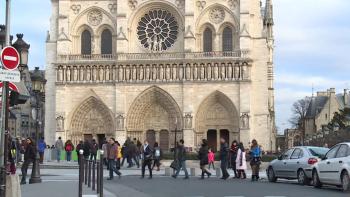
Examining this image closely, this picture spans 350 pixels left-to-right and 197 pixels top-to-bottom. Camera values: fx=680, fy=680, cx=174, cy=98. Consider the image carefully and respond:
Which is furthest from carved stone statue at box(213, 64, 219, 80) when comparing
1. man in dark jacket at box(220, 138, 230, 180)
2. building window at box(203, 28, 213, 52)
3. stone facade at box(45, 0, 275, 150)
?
man in dark jacket at box(220, 138, 230, 180)

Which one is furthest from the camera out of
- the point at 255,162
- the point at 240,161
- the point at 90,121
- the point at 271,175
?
the point at 90,121

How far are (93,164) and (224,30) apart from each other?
40.3 meters

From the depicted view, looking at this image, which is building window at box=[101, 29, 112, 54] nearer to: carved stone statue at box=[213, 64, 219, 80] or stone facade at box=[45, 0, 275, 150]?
stone facade at box=[45, 0, 275, 150]

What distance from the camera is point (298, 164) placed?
2292cm

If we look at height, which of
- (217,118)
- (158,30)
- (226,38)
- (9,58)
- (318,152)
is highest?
(158,30)

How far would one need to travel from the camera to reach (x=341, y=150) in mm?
19469

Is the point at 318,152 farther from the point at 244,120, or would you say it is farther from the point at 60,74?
the point at 60,74

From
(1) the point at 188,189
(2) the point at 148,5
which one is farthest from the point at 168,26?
(1) the point at 188,189

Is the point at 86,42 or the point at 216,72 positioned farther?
the point at 86,42

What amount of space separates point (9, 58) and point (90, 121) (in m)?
45.3

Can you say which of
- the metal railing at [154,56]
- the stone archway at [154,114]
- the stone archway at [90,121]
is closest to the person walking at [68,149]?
the stone archway at [90,121]

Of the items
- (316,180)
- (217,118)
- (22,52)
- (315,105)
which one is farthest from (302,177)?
(315,105)

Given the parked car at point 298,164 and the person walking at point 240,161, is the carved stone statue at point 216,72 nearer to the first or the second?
the person walking at point 240,161

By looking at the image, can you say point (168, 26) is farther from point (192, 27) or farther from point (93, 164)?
point (93, 164)
